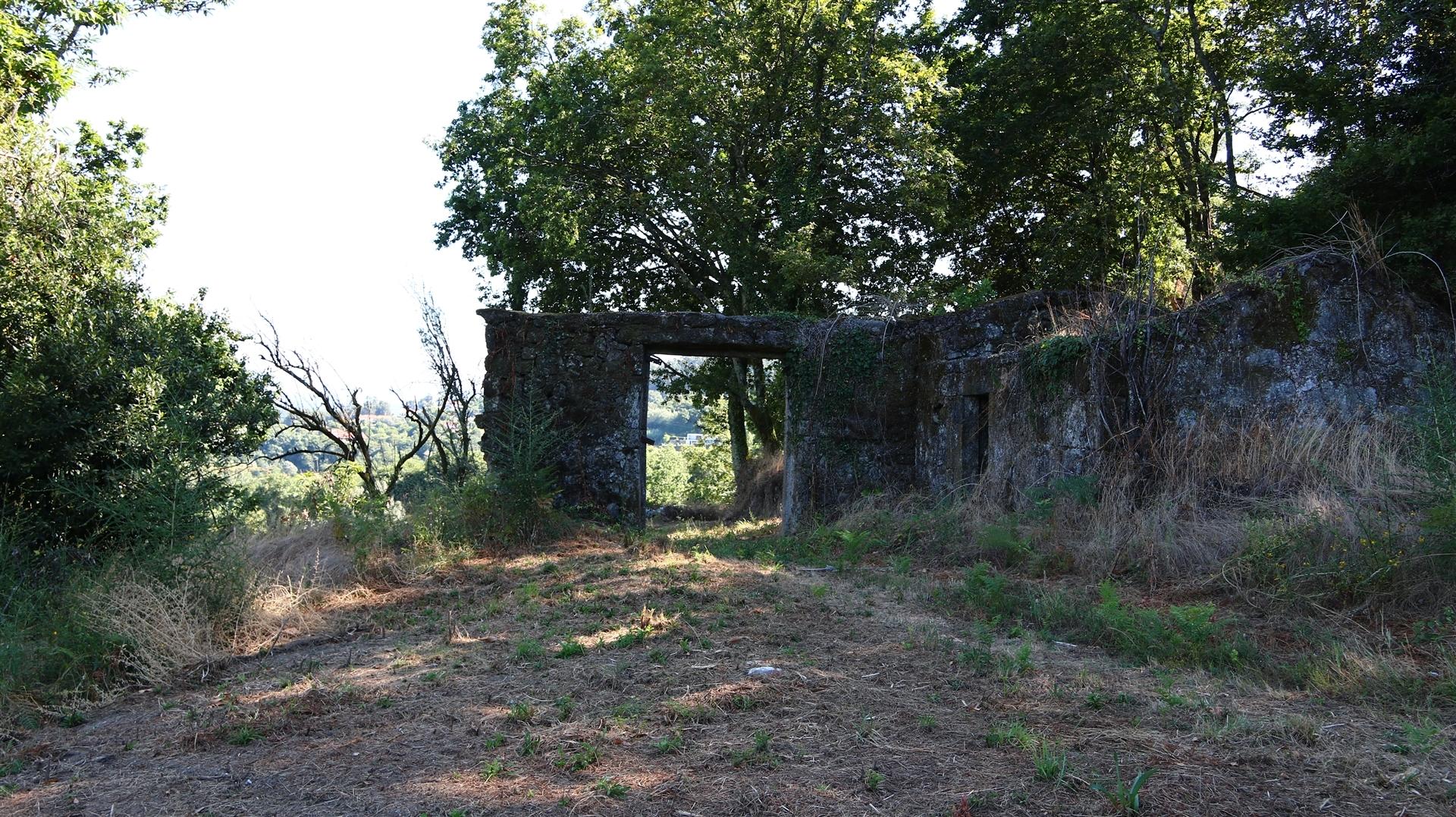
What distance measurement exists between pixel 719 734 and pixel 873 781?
81 cm

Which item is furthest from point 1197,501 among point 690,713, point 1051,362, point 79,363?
point 79,363

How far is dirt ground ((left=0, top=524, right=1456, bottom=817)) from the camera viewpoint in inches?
124

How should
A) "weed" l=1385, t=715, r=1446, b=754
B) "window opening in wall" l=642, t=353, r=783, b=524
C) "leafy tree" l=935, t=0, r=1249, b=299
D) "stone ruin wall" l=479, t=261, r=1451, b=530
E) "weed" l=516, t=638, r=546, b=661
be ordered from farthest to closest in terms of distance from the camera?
"leafy tree" l=935, t=0, r=1249, b=299 → "window opening in wall" l=642, t=353, r=783, b=524 → "stone ruin wall" l=479, t=261, r=1451, b=530 → "weed" l=516, t=638, r=546, b=661 → "weed" l=1385, t=715, r=1446, b=754

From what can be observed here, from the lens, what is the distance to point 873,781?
322 cm

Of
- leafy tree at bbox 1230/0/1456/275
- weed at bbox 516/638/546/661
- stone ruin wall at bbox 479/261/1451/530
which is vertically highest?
leafy tree at bbox 1230/0/1456/275

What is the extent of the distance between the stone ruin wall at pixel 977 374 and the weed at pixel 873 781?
5.49 meters

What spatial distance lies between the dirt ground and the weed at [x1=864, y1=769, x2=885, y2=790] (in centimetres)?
1

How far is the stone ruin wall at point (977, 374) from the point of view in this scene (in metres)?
7.63

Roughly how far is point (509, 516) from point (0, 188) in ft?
19.6

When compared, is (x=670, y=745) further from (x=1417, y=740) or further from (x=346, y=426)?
(x=346, y=426)

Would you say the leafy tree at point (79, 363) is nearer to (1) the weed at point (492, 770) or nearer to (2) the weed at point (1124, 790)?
(1) the weed at point (492, 770)

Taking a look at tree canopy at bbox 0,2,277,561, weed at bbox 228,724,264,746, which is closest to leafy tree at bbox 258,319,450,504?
tree canopy at bbox 0,2,277,561

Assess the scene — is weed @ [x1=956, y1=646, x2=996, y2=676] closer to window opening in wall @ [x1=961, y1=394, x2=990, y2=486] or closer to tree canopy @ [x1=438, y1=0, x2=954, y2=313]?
window opening in wall @ [x1=961, y1=394, x2=990, y2=486]

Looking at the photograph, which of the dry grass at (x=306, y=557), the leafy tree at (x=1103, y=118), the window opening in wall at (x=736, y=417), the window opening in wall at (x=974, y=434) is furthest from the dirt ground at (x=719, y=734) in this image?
the leafy tree at (x=1103, y=118)
